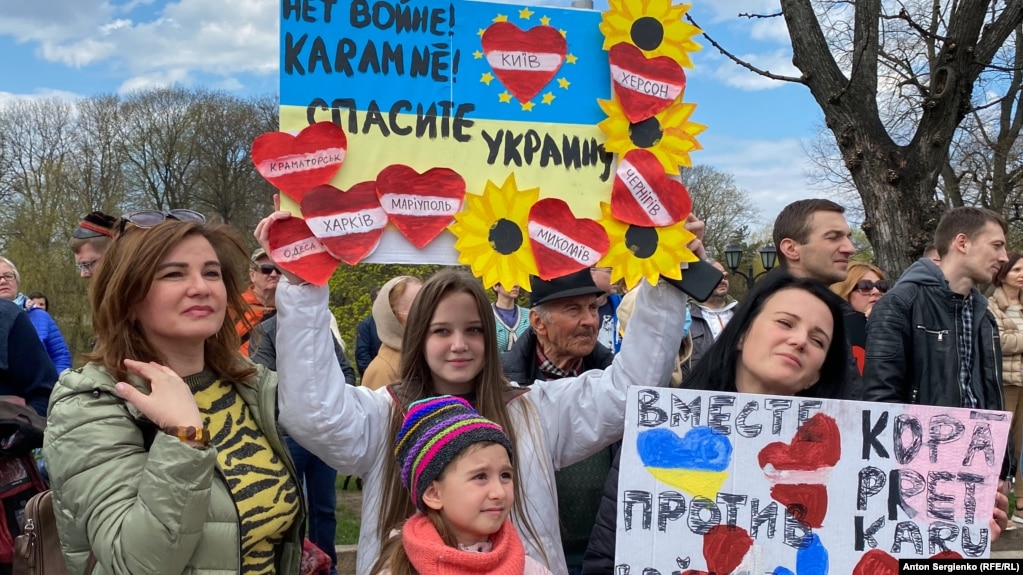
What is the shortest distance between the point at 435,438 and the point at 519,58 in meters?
1.09

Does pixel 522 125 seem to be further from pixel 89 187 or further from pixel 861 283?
pixel 89 187

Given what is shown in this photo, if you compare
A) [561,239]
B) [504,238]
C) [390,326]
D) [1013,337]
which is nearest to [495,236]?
[504,238]

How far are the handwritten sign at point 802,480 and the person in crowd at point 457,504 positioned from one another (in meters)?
0.32

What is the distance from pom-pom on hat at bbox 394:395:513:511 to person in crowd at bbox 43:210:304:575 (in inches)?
14.3

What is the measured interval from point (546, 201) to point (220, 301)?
0.92 m

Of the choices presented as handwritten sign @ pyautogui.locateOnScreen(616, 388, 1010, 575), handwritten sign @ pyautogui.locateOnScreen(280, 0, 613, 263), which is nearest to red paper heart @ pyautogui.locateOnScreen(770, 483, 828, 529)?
handwritten sign @ pyautogui.locateOnScreen(616, 388, 1010, 575)

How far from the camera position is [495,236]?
223 cm

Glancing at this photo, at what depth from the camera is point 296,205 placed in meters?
2.12

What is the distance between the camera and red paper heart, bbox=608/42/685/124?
235 cm

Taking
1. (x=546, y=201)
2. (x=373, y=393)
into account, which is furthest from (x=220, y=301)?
(x=546, y=201)

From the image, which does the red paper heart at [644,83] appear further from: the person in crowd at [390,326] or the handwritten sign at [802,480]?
the person in crowd at [390,326]

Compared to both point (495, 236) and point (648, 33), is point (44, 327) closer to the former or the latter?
point (495, 236)

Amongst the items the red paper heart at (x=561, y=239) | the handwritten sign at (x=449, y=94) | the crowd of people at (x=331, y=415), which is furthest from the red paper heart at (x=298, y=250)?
the red paper heart at (x=561, y=239)

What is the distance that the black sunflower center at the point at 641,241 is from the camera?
2.32 meters
